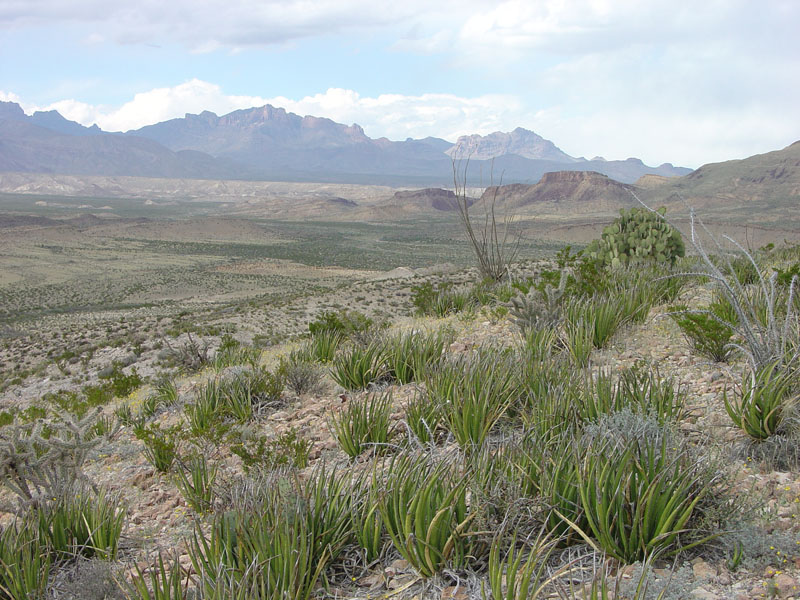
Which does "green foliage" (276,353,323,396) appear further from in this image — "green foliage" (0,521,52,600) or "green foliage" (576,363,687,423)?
"green foliage" (0,521,52,600)

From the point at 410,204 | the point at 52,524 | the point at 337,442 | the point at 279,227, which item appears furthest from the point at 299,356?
the point at 410,204

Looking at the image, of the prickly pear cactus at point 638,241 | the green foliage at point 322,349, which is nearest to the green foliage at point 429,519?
the green foliage at point 322,349

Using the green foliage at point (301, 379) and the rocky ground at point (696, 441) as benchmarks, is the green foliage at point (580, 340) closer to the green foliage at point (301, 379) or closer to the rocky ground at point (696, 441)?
the rocky ground at point (696, 441)

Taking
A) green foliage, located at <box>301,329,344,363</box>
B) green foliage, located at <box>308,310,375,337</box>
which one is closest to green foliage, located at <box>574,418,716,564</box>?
green foliage, located at <box>301,329,344,363</box>

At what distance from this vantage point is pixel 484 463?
3.66 metres

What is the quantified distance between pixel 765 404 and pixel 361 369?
3894 millimetres

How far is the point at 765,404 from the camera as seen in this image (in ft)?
13.7

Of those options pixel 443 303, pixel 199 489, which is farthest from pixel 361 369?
pixel 443 303

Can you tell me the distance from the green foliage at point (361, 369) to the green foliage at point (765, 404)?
140 inches

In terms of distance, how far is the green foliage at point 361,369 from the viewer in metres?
6.92

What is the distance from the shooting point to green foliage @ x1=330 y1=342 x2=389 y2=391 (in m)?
6.92

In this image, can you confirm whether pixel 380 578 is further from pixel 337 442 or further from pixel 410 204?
pixel 410 204

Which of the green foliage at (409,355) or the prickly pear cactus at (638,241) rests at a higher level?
the prickly pear cactus at (638,241)

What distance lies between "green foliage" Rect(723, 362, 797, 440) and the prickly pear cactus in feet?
32.1
